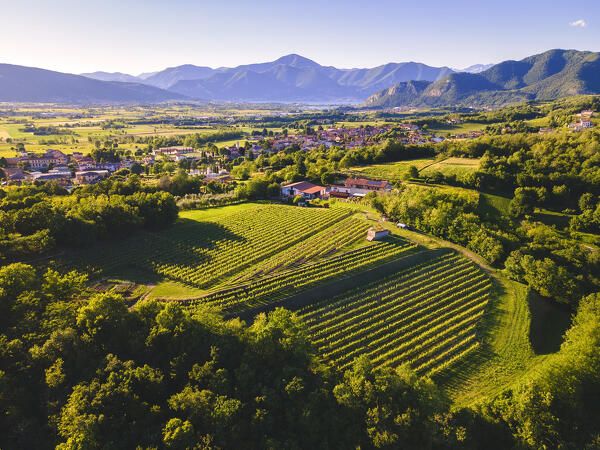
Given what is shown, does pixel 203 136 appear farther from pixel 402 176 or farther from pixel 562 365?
pixel 562 365

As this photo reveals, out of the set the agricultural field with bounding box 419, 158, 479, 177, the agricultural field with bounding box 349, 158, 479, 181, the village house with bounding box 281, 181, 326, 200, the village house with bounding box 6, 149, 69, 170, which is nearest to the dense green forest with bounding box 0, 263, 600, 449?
the village house with bounding box 281, 181, 326, 200

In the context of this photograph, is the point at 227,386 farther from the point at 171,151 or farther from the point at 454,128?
Result: the point at 454,128

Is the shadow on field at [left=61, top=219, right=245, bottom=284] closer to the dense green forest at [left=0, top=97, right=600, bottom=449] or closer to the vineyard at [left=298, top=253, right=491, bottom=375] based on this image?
the dense green forest at [left=0, top=97, right=600, bottom=449]

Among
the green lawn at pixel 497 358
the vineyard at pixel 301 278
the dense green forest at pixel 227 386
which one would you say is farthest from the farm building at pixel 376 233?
the dense green forest at pixel 227 386

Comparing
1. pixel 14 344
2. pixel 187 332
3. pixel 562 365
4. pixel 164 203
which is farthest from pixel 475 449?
pixel 164 203

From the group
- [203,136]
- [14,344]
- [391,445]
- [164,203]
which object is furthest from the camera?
[203,136]

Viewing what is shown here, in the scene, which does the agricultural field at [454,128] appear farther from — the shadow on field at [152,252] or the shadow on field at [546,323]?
the shadow on field at [152,252]

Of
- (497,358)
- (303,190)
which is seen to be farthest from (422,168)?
(497,358)
